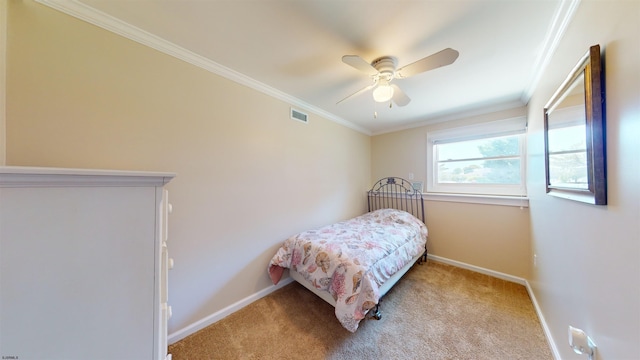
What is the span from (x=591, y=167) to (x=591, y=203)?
0.17m

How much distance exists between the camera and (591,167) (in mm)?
895

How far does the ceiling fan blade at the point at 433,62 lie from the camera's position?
1.24 meters

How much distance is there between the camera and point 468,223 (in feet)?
9.00

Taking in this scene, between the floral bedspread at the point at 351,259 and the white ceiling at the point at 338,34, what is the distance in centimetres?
166

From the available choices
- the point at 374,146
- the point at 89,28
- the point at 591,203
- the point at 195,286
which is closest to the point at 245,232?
the point at 195,286

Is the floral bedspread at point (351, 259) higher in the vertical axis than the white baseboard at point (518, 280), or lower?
higher

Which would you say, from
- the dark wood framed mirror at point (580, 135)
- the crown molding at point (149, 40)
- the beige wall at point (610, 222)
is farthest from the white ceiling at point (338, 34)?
the dark wood framed mirror at point (580, 135)

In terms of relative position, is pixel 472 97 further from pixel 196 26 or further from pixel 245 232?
pixel 245 232

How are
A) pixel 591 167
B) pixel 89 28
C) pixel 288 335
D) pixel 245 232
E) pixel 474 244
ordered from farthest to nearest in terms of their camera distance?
pixel 474 244
pixel 245 232
pixel 288 335
pixel 89 28
pixel 591 167

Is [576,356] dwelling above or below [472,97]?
below

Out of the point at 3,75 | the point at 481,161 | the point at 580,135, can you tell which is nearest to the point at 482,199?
the point at 481,161

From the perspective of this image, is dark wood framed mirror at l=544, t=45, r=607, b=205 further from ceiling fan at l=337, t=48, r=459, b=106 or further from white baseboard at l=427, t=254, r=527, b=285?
white baseboard at l=427, t=254, r=527, b=285

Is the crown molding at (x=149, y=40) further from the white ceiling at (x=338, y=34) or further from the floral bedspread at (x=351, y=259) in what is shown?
the floral bedspread at (x=351, y=259)

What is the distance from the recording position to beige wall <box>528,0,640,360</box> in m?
0.70
